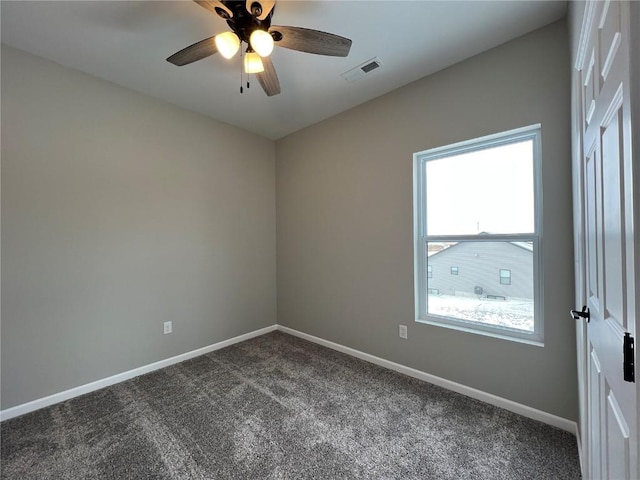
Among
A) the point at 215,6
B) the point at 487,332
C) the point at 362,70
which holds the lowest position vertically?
the point at 487,332

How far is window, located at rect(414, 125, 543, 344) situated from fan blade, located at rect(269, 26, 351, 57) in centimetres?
127

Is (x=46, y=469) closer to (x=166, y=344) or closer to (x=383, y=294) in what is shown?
(x=166, y=344)

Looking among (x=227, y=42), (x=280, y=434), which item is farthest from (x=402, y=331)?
(x=227, y=42)

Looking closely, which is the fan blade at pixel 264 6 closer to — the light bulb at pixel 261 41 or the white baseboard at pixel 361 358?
the light bulb at pixel 261 41

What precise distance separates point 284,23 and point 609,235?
2137mm

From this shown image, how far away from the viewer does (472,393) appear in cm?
221

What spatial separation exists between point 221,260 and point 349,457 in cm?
243

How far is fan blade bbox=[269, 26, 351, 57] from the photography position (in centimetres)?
152

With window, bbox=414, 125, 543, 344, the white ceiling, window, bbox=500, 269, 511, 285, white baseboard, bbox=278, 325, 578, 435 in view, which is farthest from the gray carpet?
the white ceiling

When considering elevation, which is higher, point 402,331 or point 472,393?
point 402,331

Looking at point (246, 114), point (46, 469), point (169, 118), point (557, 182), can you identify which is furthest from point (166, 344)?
point (557, 182)

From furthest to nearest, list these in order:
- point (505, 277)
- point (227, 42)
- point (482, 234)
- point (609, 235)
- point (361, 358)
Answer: point (361, 358), point (482, 234), point (505, 277), point (227, 42), point (609, 235)

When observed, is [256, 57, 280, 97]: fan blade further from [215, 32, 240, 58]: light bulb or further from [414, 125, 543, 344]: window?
[414, 125, 543, 344]: window

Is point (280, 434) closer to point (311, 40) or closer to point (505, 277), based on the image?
point (505, 277)
